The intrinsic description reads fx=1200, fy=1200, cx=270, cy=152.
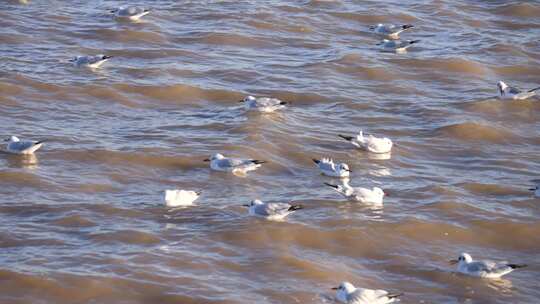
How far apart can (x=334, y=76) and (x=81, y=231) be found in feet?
23.5

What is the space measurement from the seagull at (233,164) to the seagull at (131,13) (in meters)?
7.25

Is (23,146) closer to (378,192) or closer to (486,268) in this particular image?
(378,192)

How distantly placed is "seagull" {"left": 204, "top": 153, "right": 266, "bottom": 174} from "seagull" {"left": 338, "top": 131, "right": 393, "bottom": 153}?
1458 mm

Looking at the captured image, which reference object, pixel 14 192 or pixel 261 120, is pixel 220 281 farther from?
pixel 261 120

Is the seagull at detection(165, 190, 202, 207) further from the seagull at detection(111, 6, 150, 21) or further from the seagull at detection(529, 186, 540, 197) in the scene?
the seagull at detection(111, 6, 150, 21)

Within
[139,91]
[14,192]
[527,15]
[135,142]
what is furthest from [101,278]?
[527,15]

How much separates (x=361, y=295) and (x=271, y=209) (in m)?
2.22

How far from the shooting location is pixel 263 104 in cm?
1619

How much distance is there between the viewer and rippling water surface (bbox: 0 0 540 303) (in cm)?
1146

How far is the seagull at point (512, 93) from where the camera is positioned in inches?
679

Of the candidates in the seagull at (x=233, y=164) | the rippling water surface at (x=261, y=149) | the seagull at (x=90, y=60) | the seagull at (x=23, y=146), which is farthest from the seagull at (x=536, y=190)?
the seagull at (x=90, y=60)

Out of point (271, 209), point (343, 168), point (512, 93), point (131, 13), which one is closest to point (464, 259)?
point (271, 209)

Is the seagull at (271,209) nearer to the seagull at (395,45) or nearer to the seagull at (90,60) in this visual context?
the seagull at (90,60)

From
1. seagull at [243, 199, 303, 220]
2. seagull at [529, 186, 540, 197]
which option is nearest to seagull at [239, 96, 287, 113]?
seagull at [243, 199, 303, 220]
